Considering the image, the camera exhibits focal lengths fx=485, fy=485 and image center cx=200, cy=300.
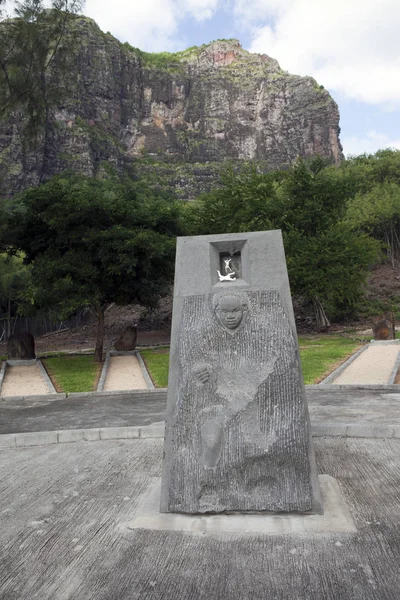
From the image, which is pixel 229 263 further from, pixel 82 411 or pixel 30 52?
pixel 30 52

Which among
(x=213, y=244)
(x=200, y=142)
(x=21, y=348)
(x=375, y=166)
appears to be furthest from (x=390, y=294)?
(x=200, y=142)

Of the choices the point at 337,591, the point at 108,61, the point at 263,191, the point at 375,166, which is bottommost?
the point at 337,591

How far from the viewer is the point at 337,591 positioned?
9.47ft

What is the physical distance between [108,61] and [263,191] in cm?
6041

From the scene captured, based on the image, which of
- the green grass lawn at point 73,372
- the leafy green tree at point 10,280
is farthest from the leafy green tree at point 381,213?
the green grass lawn at point 73,372

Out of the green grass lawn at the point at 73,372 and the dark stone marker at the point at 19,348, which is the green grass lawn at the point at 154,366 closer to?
the green grass lawn at the point at 73,372

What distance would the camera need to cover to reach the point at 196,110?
82125 mm

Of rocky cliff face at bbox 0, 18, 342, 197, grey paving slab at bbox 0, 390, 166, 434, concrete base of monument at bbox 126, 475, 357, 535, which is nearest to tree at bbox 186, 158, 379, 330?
grey paving slab at bbox 0, 390, 166, 434

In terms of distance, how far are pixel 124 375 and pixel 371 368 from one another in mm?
7135

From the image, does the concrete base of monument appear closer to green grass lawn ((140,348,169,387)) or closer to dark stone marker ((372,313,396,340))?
green grass lawn ((140,348,169,387))

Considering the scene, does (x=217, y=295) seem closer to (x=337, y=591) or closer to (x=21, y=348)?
(x=337, y=591)

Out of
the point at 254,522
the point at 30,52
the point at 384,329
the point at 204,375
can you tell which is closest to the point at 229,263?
the point at 204,375

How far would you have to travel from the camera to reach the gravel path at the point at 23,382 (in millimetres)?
12710

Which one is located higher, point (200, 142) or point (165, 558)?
point (200, 142)
